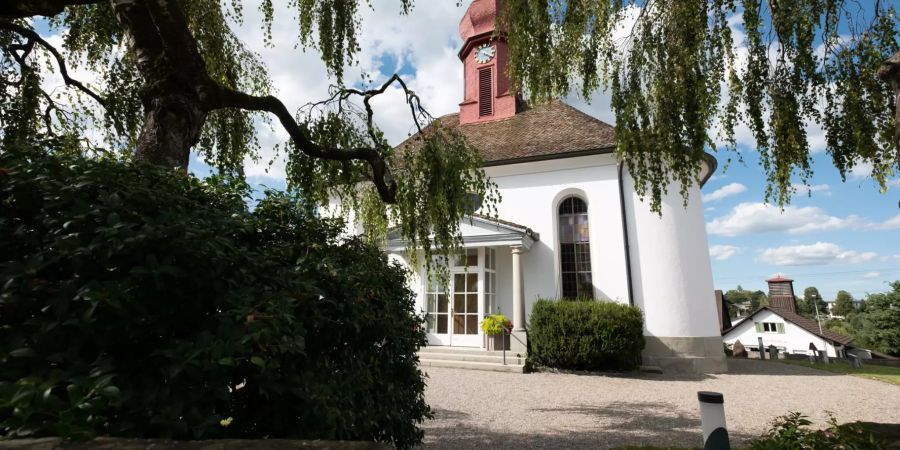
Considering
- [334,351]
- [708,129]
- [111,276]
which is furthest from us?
[708,129]

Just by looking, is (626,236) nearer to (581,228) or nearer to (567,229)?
(581,228)

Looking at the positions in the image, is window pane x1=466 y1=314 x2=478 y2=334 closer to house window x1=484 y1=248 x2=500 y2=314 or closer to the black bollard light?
house window x1=484 y1=248 x2=500 y2=314

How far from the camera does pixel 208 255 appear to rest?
6.61 feet

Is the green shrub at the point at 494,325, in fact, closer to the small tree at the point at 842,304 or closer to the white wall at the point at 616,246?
the white wall at the point at 616,246

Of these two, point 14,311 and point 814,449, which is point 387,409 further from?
point 814,449

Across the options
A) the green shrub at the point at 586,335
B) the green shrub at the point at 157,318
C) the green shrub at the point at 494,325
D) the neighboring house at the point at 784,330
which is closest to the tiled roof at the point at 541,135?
the green shrub at the point at 586,335

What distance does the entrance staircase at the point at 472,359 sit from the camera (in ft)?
37.7

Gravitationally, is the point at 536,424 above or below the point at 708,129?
below

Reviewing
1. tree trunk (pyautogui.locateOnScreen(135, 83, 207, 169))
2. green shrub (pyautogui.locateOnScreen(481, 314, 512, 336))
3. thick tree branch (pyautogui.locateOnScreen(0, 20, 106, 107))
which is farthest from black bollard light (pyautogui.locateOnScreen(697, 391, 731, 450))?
green shrub (pyautogui.locateOnScreen(481, 314, 512, 336))

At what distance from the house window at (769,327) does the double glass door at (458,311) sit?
130 ft

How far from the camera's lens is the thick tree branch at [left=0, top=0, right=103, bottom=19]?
3.57 metres

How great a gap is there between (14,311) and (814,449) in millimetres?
4940

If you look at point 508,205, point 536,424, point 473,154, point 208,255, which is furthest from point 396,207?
point 508,205

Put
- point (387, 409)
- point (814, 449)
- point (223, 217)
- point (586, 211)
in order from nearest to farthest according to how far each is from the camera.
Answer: point (223, 217)
point (387, 409)
point (814, 449)
point (586, 211)
